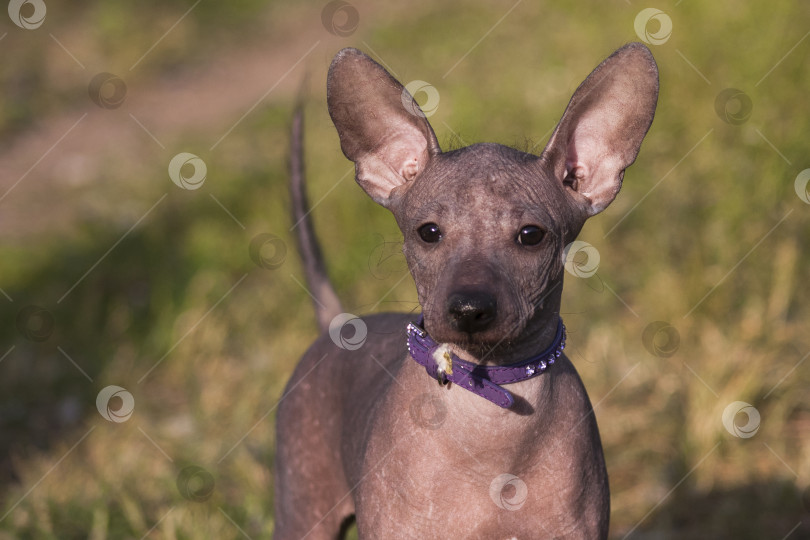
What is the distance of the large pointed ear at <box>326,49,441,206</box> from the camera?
114 inches

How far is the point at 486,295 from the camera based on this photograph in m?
2.46

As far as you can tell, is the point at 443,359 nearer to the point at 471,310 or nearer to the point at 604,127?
the point at 471,310

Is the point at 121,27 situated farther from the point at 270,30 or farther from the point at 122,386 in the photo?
the point at 122,386

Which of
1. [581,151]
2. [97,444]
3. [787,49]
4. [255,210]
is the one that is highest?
[581,151]

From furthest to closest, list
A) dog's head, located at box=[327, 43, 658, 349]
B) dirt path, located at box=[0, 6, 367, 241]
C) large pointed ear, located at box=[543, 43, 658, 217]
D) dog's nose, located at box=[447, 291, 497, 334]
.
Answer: dirt path, located at box=[0, 6, 367, 241] → large pointed ear, located at box=[543, 43, 658, 217] → dog's head, located at box=[327, 43, 658, 349] → dog's nose, located at box=[447, 291, 497, 334]

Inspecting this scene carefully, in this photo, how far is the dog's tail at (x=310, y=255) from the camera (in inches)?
156

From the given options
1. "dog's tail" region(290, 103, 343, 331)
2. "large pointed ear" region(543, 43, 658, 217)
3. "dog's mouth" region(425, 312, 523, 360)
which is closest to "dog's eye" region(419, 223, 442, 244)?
"dog's mouth" region(425, 312, 523, 360)

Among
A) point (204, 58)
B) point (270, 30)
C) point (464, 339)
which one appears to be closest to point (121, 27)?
point (204, 58)

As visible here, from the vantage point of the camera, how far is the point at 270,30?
1330cm

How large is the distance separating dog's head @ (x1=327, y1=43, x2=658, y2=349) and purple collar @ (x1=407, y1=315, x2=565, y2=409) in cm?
15

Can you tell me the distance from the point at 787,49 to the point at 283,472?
471 cm

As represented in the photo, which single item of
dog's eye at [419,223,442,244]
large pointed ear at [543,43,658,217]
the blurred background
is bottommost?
the blurred background

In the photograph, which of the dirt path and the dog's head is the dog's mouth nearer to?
the dog's head

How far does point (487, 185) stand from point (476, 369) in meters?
0.51
